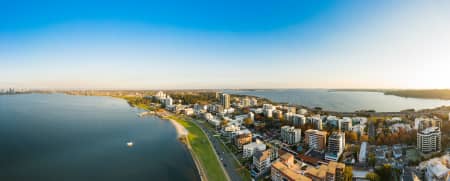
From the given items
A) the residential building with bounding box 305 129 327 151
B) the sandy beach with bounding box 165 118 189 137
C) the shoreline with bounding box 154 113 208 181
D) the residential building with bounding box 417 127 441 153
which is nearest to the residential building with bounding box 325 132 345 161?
the residential building with bounding box 305 129 327 151

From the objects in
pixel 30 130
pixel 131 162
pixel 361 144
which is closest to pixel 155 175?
pixel 131 162

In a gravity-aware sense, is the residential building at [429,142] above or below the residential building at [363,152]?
above

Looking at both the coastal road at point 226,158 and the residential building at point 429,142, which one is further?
the residential building at point 429,142

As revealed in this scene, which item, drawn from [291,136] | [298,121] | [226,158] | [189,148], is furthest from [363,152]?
[189,148]

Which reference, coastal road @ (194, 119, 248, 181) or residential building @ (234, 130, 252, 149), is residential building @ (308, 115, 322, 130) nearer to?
residential building @ (234, 130, 252, 149)

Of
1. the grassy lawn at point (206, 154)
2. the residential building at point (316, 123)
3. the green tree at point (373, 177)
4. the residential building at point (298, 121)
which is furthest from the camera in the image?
the residential building at point (298, 121)

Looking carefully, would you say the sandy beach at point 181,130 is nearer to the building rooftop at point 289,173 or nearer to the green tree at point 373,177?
the building rooftop at point 289,173

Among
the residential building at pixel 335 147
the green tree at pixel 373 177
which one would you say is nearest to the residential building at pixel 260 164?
the residential building at pixel 335 147
